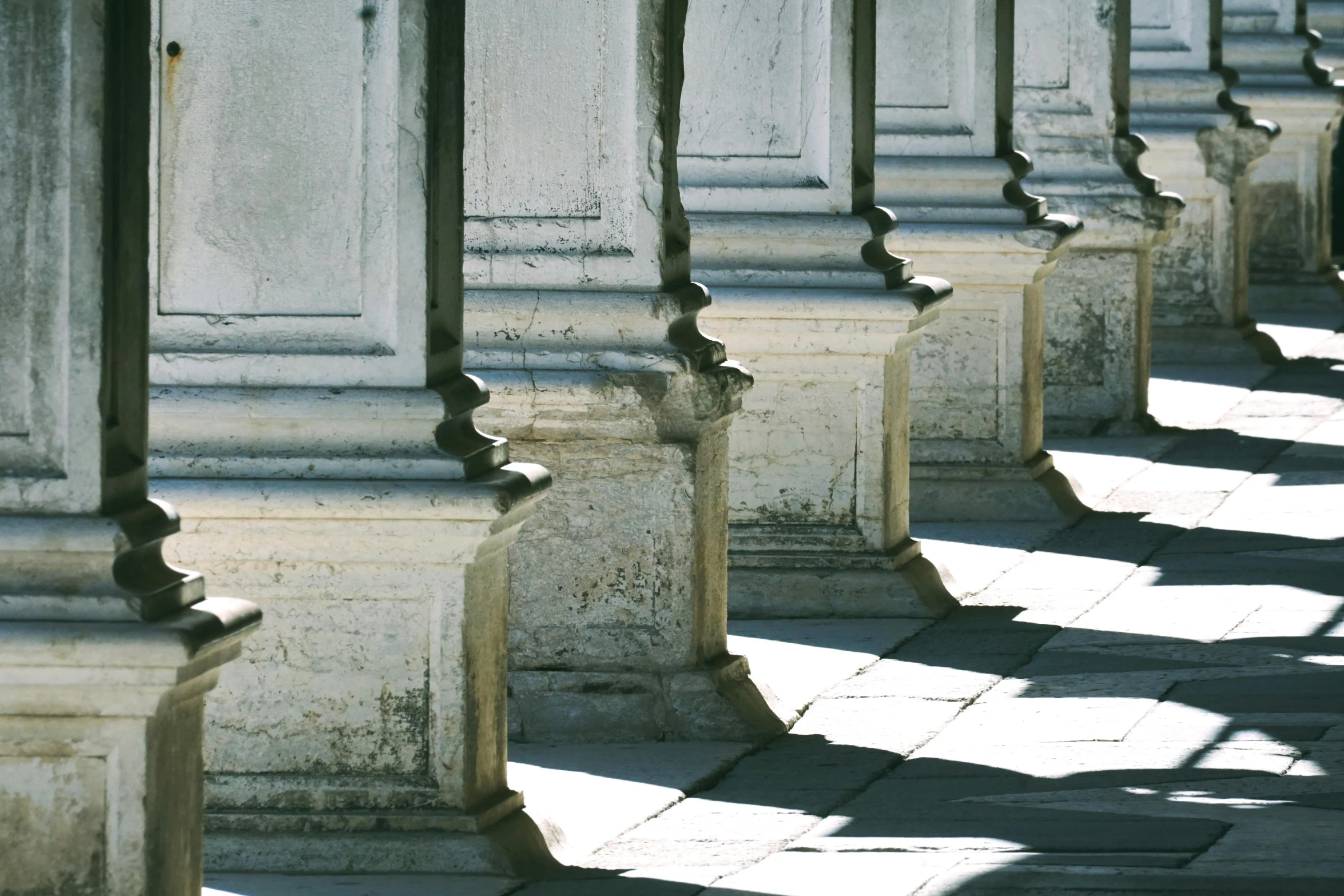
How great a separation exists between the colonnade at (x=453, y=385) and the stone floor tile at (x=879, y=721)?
128 mm

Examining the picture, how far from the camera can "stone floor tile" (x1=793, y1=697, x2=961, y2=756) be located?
268 inches

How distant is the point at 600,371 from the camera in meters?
6.77

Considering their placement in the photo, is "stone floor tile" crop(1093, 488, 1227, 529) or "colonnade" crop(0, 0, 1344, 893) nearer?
"colonnade" crop(0, 0, 1344, 893)

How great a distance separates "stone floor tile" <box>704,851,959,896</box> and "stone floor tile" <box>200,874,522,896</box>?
0.43 m

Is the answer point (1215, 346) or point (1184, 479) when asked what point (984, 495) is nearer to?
point (1184, 479)

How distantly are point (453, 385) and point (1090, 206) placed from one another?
6653mm

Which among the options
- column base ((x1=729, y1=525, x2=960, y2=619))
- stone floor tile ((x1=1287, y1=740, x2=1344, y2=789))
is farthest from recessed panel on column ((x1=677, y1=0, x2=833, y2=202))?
stone floor tile ((x1=1287, y1=740, x2=1344, y2=789))

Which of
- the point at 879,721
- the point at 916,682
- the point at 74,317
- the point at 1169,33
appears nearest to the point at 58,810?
the point at 74,317

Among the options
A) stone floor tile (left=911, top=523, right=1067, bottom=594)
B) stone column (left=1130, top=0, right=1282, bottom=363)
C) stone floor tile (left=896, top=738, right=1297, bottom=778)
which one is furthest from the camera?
stone column (left=1130, top=0, right=1282, bottom=363)

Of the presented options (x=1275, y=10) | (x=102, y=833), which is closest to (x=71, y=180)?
(x=102, y=833)

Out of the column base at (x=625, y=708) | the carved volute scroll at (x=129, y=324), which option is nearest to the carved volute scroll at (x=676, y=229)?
the column base at (x=625, y=708)

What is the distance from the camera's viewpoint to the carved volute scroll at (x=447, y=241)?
5.49 m

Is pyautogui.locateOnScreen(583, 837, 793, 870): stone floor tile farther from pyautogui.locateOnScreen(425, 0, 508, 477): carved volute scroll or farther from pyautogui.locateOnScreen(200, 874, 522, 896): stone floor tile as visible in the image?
pyautogui.locateOnScreen(425, 0, 508, 477): carved volute scroll

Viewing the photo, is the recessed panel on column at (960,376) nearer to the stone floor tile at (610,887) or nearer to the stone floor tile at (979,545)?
the stone floor tile at (979,545)
